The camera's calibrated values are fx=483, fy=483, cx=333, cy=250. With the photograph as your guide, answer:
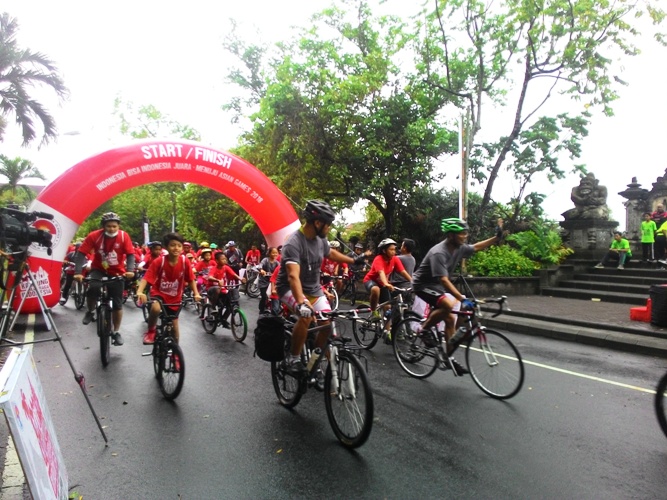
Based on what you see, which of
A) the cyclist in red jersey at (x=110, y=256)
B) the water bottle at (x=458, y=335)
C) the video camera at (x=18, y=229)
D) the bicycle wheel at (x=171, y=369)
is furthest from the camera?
the cyclist in red jersey at (x=110, y=256)

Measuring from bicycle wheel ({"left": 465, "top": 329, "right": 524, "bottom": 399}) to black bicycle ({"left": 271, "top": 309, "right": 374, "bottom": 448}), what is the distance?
1836 millimetres

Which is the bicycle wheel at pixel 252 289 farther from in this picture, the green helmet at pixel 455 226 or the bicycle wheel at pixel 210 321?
the green helmet at pixel 455 226

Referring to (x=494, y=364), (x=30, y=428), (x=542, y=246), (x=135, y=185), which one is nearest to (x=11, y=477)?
(x=30, y=428)

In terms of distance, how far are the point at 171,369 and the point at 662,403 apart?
4.53 meters

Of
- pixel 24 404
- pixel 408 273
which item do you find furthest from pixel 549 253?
pixel 24 404

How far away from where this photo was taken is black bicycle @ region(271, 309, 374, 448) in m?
3.63

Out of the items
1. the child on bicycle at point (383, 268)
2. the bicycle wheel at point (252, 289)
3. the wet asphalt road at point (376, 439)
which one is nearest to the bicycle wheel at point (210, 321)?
the wet asphalt road at point (376, 439)

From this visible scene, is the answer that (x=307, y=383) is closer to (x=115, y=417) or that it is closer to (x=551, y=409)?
(x=115, y=417)

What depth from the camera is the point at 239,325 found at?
8352mm

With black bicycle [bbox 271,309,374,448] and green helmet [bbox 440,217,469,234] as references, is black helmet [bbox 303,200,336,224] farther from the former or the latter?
green helmet [bbox 440,217,469,234]

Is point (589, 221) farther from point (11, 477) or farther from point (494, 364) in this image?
point (11, 477)

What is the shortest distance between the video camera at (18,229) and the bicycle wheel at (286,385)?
222cm

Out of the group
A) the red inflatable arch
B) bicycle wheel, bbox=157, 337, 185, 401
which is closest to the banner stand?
bicycle wheel, bbox=157, 337, 185, 401

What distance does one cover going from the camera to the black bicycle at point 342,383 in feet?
11.9
